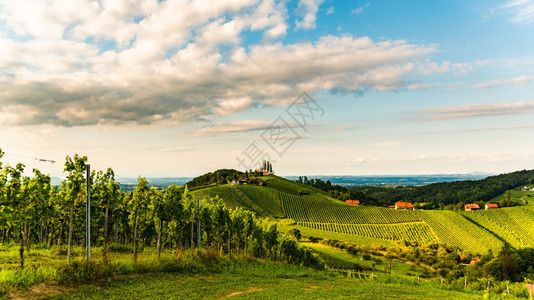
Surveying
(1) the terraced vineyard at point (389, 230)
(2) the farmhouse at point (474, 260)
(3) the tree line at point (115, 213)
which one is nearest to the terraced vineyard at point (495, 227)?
(1) the terraced vineyard at point (389, 230)

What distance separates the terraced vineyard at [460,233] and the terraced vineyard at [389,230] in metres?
4.62

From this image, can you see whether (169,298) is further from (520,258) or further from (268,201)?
(268,201)

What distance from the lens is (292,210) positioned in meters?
155

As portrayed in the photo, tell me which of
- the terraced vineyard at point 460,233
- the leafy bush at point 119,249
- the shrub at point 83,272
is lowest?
the terraced vineyard at point 460,233

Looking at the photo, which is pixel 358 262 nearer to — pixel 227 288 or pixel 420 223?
→ pixel 227 288

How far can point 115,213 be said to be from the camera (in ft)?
140

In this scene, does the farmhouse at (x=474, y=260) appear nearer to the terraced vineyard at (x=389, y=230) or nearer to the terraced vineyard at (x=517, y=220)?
the terraced vineyard at (x=389, y=230)

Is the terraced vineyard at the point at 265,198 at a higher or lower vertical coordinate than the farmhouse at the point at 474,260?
higher

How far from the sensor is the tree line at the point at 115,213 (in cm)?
2269

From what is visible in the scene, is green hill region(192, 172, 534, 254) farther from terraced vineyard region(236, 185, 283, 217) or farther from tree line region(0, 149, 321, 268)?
tree line region(0, 149, 321, 268)

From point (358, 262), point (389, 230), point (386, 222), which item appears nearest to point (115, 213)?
point (358, 262)

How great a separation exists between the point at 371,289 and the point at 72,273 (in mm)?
23727

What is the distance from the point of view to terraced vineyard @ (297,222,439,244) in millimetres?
132000

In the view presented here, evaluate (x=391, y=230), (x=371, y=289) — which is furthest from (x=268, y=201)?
(x=371, y=289)
